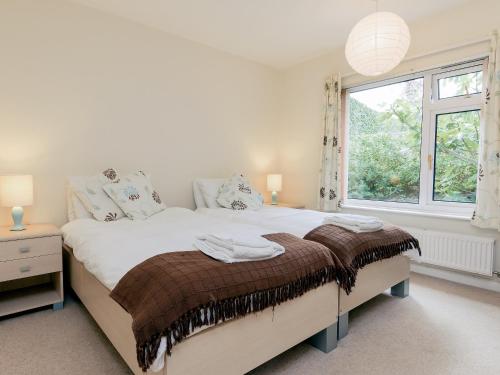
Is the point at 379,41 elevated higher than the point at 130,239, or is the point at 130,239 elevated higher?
the point at 379,41

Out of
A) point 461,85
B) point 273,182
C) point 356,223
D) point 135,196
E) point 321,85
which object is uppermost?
point 321,85

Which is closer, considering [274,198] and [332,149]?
[332,149]

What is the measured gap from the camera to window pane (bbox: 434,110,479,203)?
2.88 metres

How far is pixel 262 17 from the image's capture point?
9.83 ft

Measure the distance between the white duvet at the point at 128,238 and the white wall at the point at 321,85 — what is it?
2028 mm

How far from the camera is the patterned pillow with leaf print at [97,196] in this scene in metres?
2.50

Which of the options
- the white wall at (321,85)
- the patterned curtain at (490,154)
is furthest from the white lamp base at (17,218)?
the patterned curtain at (490,154)

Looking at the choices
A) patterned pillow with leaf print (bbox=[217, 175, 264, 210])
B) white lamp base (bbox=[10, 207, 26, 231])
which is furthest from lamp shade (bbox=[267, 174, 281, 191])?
white lamp base (bbox=[10, 207, 26, 231])

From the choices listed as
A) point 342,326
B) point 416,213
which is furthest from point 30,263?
point 416,213

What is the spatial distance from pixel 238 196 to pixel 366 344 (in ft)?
6.42

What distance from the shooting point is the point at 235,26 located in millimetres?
3174

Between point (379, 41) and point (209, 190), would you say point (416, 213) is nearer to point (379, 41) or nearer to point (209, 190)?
point (379, 41)

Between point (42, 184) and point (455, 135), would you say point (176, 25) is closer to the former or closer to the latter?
point (42, 184)

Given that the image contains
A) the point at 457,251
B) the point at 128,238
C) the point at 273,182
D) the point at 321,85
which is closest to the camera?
the point at 128,238
